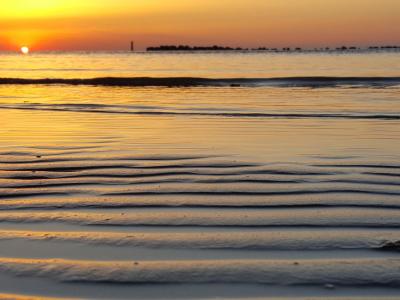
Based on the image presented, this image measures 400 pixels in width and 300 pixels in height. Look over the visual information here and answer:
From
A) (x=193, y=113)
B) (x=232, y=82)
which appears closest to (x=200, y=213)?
(x=193, y=113)

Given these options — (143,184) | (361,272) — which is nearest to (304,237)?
(361,272)

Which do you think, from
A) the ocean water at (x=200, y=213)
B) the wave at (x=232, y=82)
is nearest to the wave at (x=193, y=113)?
the ocean water at (x=200, y=213)

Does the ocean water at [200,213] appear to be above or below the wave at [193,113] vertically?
above

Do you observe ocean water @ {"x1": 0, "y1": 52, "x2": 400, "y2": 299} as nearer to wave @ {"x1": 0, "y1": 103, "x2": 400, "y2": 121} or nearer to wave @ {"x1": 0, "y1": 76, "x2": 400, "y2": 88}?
wave @ {"x1": 0, "y1": 103, "x2": 400, "y2": 121}

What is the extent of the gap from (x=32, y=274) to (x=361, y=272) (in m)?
1.46

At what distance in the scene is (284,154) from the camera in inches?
227

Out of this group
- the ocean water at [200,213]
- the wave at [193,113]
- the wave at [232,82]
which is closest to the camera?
the ocean water at [200,213]

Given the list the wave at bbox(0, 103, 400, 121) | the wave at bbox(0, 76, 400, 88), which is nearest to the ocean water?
the wave at bbox(0, 103, 400, 121)

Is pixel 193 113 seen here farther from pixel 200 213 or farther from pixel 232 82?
pixel 232 82

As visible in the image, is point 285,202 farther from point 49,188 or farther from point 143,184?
point 49,188

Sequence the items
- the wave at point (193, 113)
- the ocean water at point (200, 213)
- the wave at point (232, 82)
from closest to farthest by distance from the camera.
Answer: the ocean water at point (200, 213), the wave at point (193, 113), the wave at point (232, 82)

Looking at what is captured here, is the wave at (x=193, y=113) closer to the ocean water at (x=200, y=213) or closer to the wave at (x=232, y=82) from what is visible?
the ocean water at (x=200, y=213)

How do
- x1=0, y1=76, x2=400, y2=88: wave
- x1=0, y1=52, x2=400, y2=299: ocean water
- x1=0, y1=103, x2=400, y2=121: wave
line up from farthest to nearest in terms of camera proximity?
x1=0, y1=76, x2=400, y2=88: wave
x1=0, y1=103, x2=400, y2=121: wave
x1=0, y1=52, x2=400, y2=299: ocean water

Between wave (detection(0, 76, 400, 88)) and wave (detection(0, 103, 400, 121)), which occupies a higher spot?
wave (detection(0, 103, 400, 121))
